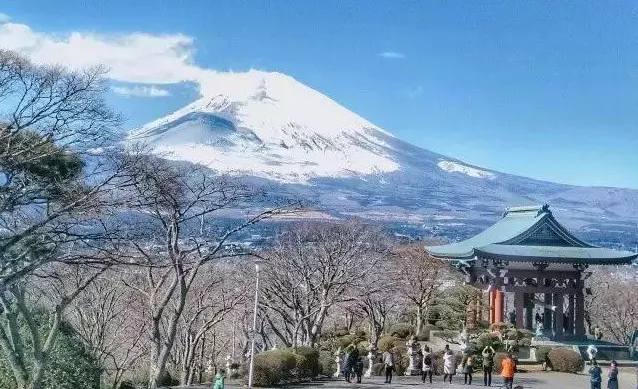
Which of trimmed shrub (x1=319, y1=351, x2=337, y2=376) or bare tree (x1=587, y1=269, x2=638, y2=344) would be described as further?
bare tree (x1=587, y1=269, x2=638, y2=344)

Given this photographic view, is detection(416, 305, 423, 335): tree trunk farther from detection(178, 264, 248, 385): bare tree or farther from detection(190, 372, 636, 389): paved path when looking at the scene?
detection(190, 372, 636, 389): paved path

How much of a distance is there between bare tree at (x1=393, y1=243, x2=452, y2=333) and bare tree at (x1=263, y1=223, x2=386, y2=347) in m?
2.11

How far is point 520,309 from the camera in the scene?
2800cm

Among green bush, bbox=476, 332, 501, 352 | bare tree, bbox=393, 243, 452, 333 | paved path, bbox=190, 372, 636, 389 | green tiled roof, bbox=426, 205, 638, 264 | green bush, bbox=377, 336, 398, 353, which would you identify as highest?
green tiled roof, bbox=426, 205, 638, 264

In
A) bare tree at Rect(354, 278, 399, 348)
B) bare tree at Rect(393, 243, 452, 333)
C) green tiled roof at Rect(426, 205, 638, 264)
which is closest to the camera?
green tiled roof at Rect(426, 205, 638, 264)

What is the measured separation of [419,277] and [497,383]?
16.3 m

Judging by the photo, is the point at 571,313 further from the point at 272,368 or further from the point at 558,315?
the point at 272,368

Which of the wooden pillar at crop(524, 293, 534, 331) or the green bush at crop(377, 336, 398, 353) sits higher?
the wooden pillar at crop(524, 293, 534, 331)

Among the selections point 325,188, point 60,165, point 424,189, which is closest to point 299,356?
point 60,165

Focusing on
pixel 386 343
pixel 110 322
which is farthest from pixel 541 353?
pixel 110 322

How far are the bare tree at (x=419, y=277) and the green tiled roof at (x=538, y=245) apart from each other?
Result: 6538 millimetres

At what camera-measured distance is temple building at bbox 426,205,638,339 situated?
2750 cm

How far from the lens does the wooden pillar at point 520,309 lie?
27766mm

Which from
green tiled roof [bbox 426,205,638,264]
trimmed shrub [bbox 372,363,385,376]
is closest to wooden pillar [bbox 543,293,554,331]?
green tiled roof [bbox 426,205,638,264]
